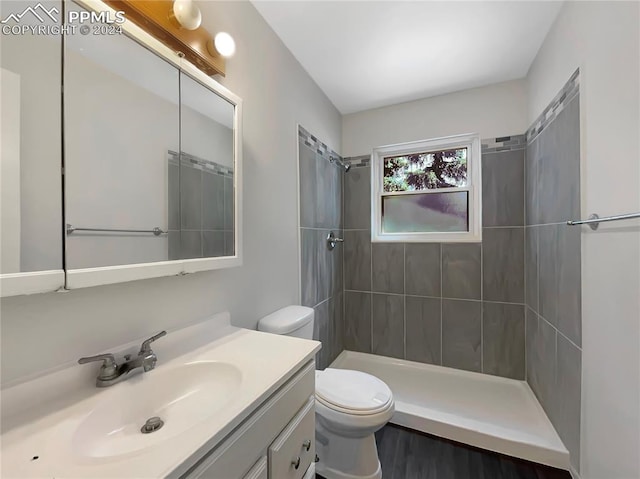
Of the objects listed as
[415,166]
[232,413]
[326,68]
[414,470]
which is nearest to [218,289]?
[232,413]

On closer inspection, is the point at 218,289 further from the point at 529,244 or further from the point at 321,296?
the point at 529,244

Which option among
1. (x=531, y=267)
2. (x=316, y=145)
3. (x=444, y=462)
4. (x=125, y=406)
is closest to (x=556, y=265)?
(x=531, y=267)

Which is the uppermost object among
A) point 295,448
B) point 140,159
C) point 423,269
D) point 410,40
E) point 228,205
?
point 410,40

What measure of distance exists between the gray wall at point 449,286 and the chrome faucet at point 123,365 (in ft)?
6.29

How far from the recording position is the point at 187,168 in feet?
3.32

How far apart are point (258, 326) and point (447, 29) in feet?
6.45

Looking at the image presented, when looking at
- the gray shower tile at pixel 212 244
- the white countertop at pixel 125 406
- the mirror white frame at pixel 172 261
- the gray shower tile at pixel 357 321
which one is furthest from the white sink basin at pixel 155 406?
the gray shower tile at pixel 357 321

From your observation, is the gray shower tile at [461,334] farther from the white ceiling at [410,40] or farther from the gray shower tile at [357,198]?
the white ceiling at [410,40]

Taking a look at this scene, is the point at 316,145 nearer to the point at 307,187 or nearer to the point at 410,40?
the point at 307,187

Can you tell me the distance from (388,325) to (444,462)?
1.05m

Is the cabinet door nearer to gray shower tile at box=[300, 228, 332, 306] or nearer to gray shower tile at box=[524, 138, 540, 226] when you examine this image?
gray shower tile at box=[300, 228, 332, 306]

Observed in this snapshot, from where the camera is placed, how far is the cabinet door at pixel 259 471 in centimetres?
65

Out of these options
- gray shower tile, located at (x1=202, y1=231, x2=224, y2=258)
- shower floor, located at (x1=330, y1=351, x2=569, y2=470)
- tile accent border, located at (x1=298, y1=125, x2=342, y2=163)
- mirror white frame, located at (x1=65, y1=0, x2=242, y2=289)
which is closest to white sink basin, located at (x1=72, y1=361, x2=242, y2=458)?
mirror white frame, located at (x1=65, y1=0, x2=242, y2=289)

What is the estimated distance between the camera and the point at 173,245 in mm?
930
